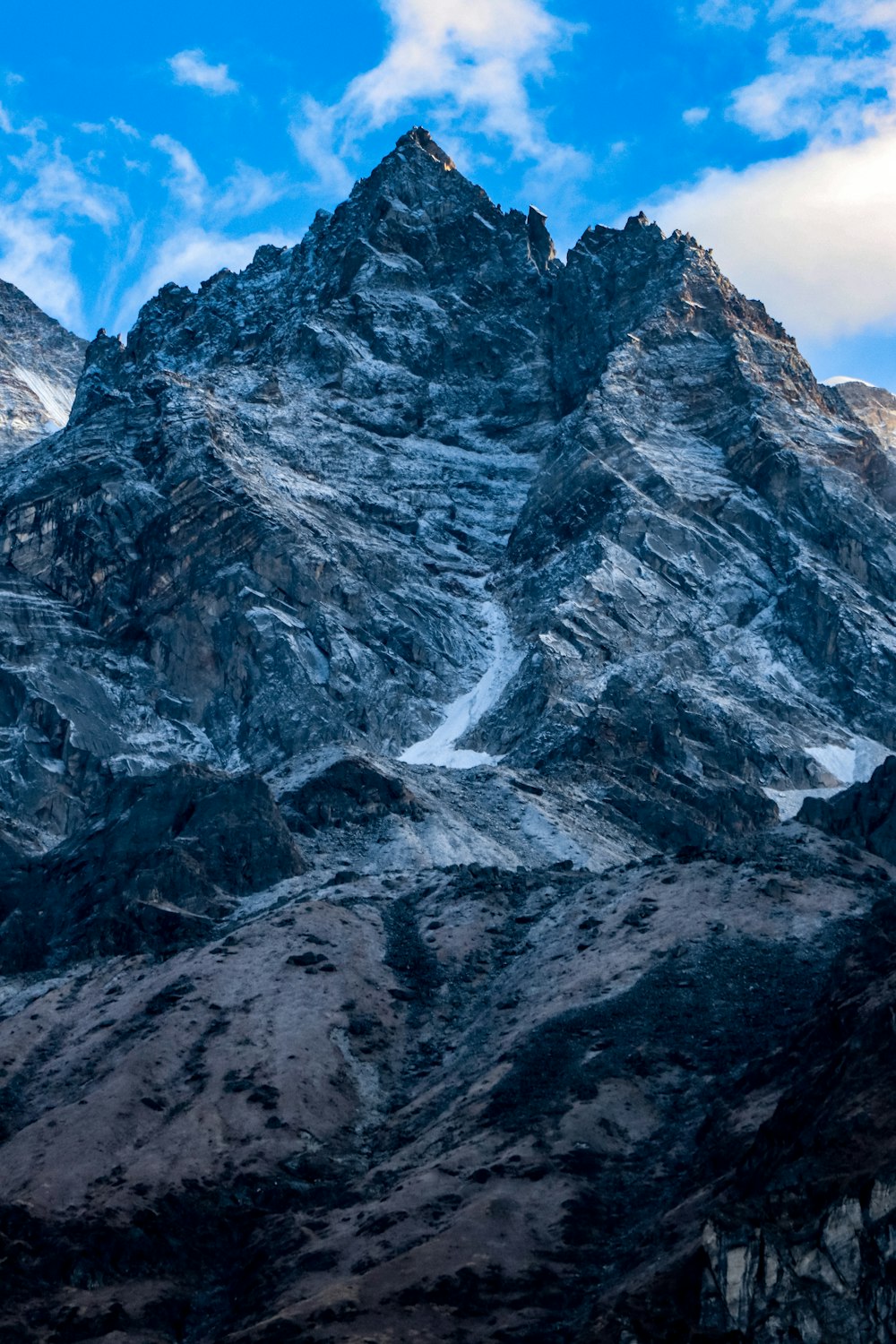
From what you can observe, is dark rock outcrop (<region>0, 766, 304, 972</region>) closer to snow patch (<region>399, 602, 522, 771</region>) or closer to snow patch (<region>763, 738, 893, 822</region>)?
snow patch (<region>399, 602, 522, 771</region>)

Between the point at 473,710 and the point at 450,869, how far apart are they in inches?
2258

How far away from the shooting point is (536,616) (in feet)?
538

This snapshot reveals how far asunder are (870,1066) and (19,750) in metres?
97.9

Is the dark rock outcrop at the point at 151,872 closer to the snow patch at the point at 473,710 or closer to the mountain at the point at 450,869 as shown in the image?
the mountain at the point at 450,869

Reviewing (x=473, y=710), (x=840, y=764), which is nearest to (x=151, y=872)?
(x=473, y=710)

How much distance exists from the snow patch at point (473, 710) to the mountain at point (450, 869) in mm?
665

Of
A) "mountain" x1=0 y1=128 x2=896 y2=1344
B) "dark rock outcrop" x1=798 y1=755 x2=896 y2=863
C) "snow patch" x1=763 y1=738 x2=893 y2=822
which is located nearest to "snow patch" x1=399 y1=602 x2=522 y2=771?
"mountain" x1=0 y1=128 x2=896 y2=1344

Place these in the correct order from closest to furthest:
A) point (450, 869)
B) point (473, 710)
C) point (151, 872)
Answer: point (450, 869)
point (151, 872)
point (473, 710)

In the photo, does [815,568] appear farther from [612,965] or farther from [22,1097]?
[22,1097]

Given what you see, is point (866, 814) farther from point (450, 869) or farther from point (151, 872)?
point (151, 872)

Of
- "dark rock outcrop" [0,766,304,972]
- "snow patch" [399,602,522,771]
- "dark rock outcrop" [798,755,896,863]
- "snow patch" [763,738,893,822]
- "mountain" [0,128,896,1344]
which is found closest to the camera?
"mountain" [0,128,896,1344]

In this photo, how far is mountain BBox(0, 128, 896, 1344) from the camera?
2095 inches

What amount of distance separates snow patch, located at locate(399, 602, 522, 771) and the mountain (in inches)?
26.2

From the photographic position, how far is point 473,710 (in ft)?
506
